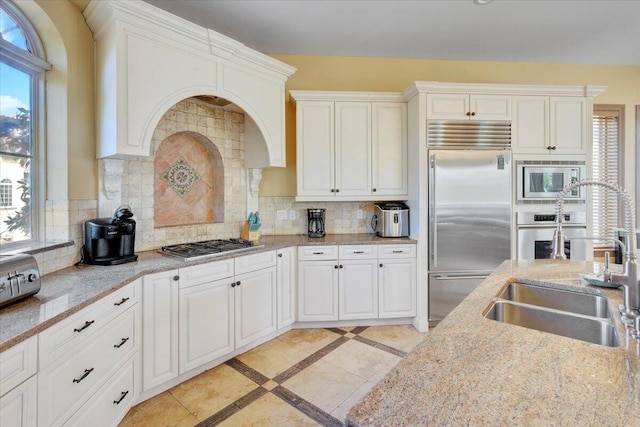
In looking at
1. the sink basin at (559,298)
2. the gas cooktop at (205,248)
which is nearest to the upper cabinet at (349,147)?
the gas cooktop at (205,248)

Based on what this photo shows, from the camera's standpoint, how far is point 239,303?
2.59 metres

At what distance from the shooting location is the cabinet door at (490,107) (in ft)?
10.4

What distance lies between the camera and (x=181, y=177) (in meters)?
2.96

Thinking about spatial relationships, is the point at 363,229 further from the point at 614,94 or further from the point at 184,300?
the point at 614,94

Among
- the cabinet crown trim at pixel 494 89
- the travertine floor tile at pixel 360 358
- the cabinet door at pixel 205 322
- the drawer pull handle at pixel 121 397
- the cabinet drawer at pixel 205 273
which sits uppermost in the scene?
the cabinet crown trim at pixel 494 89

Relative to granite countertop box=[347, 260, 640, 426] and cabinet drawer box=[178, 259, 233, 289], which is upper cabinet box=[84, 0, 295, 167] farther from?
granite countertop box=[347, 260, 640, 426]

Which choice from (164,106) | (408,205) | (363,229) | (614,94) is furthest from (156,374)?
(614,94)

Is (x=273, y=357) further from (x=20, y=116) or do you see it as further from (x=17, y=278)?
(x=20, y=116)

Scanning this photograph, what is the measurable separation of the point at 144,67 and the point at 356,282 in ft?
8.21

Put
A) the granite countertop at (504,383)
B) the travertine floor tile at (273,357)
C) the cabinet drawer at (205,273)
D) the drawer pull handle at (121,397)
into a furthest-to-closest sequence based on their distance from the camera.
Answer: the travertine floor tile at (273,357)
the cabinet drawer at (205,273)
the drawer pull handle at (121,397)
the granite countertop at (504,383)

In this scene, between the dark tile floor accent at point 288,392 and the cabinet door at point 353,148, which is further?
the cabinet door at point 353,148

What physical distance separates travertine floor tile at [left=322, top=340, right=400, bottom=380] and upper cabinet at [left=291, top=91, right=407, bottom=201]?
1.45 metres

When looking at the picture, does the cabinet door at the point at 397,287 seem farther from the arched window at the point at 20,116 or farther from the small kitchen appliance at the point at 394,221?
the arched window at the point at 20,116

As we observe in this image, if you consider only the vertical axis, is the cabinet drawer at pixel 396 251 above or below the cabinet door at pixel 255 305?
above
